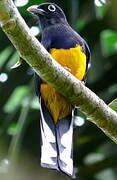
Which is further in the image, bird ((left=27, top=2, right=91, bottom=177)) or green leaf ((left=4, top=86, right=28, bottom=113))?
green leaf ((left=4, top=86, right=28, bottom=113))

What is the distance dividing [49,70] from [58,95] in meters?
0.88

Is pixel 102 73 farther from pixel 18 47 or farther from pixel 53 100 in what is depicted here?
pixel 18 47

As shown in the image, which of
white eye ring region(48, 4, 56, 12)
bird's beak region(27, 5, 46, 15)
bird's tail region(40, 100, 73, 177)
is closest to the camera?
bird's tail region(40, 100, 73, 177)

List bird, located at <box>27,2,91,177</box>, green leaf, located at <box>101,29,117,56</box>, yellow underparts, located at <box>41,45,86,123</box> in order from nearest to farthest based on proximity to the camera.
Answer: bird, located at <box>27,2,91,177</box>
yellow underparts, located at <box>41,45,86,123</box>
green leaf, located at <box>101,29,117,56</box>

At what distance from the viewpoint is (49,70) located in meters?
3.40

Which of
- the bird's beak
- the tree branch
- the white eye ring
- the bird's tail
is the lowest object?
the bird's tail

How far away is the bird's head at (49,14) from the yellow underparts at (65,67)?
0.52 meters

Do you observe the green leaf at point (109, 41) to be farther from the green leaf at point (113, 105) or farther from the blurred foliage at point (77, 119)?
the green leaf at point (113, 105)

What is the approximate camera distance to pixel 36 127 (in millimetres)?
5148

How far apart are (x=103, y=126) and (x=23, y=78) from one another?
5.35ft

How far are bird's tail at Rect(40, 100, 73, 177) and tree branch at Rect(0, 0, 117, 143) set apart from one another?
352 millimetres

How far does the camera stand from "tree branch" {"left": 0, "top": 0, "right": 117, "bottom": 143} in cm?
316

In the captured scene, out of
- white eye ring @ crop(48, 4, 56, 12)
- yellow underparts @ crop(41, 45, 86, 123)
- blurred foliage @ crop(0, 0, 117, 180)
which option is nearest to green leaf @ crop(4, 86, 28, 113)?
blurred foliage @ crop(0, 0, 117, 180)

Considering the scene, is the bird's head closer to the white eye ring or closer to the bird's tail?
the white eye ring
